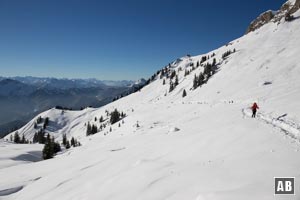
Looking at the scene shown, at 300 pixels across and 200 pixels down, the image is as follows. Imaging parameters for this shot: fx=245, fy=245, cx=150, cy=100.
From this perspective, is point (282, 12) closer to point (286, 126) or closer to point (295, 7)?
point (295, 7)

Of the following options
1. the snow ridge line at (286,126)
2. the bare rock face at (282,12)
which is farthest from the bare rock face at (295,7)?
the snow ridge line at (286,126)

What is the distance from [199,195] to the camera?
9.32 metres

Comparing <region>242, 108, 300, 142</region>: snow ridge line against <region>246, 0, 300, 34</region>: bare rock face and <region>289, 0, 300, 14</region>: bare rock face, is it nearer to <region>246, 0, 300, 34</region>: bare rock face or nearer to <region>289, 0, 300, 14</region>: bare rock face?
<region>246, 0, 300, 34</region>: bare rock face

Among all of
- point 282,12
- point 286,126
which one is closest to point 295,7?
point 282,12

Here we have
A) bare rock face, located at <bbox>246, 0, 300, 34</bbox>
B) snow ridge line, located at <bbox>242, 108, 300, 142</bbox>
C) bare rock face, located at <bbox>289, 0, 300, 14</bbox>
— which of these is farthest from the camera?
bare rock face, located at <bbox>246, 0, 300, 34</bbox>

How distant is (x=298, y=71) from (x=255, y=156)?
6865 cm

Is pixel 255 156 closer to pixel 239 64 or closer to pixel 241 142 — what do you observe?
pixel 241 142

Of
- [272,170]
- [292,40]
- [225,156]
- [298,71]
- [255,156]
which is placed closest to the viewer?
[272,170]

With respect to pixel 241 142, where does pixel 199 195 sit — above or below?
below

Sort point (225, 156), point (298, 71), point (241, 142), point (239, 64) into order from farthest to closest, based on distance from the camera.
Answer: point (239, 64)
point (298, 71)
point (241, 142)
point (225, 156)

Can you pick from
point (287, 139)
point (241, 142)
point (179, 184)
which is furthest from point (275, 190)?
point (287, 139)

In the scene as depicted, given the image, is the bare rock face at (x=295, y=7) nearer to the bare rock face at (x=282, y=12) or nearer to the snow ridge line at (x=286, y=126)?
the bare rock face at (x=282, y=12)

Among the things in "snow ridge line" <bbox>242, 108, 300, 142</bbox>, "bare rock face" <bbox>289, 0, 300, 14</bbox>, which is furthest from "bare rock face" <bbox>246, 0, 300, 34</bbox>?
"snow ridge line" <bbox>242, 108, 300, 142</bbox>

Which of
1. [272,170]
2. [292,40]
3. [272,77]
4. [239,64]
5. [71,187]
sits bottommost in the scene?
[71,187]
